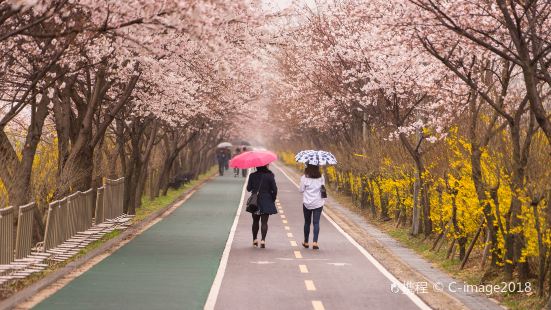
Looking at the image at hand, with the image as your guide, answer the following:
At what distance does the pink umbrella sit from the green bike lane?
1878 mm

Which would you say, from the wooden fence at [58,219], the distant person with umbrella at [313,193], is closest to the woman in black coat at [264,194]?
A: the distant person with umbrella at [313,193]

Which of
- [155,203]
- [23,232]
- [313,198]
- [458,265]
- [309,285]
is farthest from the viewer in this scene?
[155,203]

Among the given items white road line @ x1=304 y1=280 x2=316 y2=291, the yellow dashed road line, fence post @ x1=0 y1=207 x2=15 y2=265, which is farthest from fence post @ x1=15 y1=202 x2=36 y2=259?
the yellow dashed road line

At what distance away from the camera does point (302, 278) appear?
14.9m

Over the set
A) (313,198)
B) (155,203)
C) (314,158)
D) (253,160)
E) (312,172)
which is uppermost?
(314,158)

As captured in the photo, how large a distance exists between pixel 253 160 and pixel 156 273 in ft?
16.6

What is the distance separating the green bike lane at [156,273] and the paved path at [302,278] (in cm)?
48

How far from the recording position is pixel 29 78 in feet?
52.7

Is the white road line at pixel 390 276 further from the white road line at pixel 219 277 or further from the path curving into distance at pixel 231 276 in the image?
the white road line at pixel 219 277

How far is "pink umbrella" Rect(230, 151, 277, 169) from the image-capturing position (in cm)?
1972

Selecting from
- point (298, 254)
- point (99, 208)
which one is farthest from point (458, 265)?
point (99, 208)

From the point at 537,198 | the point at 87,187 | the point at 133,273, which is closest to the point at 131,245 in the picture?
the point at 87,187

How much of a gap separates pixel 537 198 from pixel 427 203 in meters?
9.71

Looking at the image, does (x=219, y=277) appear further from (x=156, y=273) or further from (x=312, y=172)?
(x=312, y=172)
